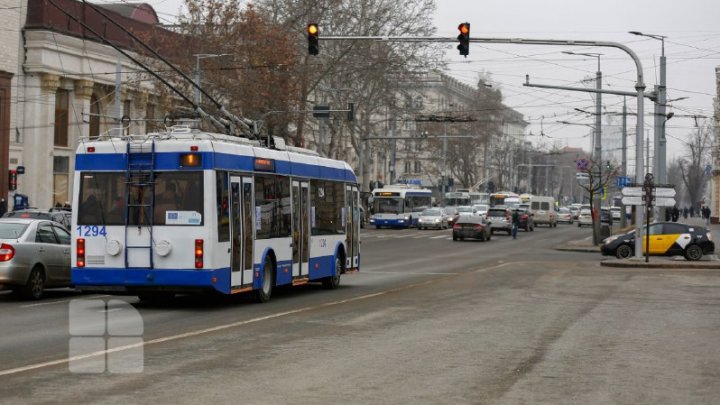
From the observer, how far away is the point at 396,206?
80.3 metres

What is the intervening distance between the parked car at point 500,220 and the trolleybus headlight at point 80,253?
52740 millimetres

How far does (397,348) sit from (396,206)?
66360mm

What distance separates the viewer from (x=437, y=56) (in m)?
73.7

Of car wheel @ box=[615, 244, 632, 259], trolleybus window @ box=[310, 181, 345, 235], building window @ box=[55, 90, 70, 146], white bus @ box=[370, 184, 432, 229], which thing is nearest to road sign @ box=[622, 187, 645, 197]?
car wheel @ box=[615, 244, 632, 259]

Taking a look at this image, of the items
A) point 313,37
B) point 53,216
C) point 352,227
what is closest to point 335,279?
point 352,227

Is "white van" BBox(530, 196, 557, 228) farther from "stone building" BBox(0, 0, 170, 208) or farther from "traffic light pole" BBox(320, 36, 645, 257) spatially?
"traffic light pole" BBox(320, 36, 645, 257)

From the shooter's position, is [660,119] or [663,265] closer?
[663,265]

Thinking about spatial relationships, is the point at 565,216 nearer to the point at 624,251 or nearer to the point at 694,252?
the point at 624,251

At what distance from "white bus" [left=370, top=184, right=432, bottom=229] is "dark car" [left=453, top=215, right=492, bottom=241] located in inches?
656

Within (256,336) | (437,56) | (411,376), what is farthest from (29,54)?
(411,376)

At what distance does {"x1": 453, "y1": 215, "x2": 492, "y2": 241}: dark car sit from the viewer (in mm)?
61875

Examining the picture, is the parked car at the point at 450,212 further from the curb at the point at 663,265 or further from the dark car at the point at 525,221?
the curb at the point at 663,265

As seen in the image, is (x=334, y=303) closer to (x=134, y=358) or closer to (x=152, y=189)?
(x=152, y=189)

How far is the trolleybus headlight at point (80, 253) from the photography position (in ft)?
63.3
